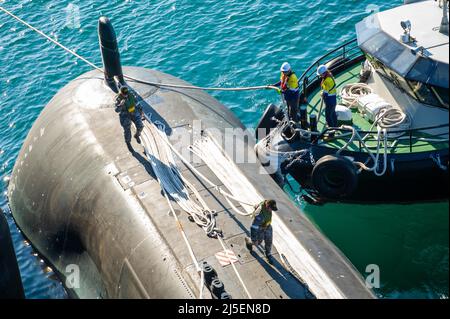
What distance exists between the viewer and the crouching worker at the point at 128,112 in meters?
18.9

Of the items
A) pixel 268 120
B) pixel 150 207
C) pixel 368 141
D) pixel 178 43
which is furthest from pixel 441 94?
pixel 178 43

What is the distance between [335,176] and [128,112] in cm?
686

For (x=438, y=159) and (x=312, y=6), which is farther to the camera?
(x=312, y=6)

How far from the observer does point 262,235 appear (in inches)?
592

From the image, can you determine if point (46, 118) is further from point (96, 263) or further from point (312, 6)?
point (312, 6)

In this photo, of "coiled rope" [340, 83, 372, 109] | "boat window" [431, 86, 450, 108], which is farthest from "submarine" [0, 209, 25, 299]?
"boat window" [431, 86, 450, 108]

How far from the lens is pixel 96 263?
18359 millimetres

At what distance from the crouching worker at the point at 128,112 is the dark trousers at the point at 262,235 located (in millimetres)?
6440

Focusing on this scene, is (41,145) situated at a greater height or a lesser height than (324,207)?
greater

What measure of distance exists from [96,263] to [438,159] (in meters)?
11.0

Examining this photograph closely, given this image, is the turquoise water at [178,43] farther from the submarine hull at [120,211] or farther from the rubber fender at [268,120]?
the rubber fender at [268,120]

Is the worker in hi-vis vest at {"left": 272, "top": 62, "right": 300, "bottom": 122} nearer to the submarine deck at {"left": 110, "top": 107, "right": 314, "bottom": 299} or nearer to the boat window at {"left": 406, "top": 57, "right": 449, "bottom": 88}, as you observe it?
the boat window at {"left": 406, "top": 57, "right": 449, "bottom": 88}

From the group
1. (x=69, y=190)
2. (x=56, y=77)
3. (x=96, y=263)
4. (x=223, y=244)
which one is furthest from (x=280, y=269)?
(x=56, y=77)

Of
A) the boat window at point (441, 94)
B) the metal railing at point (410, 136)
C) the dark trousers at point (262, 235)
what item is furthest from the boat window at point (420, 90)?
the dark trousers at point (262, 235)
